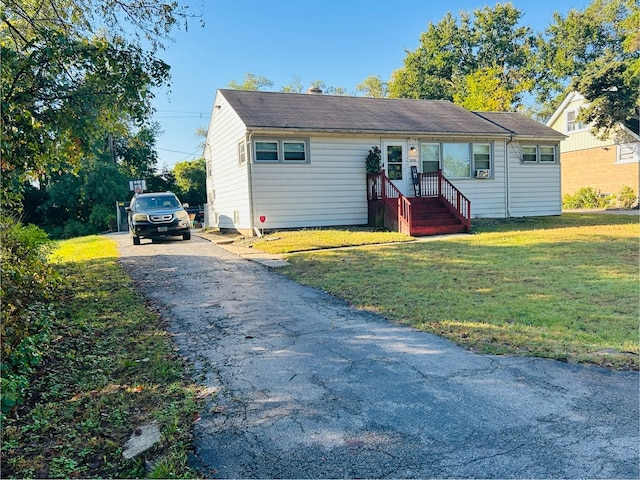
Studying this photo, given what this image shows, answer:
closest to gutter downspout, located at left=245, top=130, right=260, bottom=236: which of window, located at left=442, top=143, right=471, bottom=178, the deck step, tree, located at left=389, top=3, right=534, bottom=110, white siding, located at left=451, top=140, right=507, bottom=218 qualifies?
the deck step

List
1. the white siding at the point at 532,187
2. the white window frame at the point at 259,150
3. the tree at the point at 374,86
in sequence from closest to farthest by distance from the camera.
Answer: the white window frame at the point at 259,150 < the white siding at the point at 532,187 < the tree at the point at 374,86

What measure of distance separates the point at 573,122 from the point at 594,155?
245cm

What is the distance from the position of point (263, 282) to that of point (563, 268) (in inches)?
202

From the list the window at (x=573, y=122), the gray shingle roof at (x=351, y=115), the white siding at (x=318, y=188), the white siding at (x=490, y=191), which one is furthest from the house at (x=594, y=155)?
the white siding at (x=318, y=188)

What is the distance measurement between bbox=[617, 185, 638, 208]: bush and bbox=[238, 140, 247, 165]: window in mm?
19710

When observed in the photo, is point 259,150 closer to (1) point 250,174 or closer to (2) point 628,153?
(1) point 250,174

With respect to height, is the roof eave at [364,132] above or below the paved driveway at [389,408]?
above

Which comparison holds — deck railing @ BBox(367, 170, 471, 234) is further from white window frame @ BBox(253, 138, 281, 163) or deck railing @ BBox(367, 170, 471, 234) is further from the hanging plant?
white window frame @ BBox(253, 138, 281, 163)

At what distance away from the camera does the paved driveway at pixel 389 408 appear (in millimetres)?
2334

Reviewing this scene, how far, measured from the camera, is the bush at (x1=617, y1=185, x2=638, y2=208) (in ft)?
73.5

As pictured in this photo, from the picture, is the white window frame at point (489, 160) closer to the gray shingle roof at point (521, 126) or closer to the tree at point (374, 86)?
the gray shingle roof at point (521, 126)

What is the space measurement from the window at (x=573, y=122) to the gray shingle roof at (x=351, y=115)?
11.9 metres

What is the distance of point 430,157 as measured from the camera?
52.7 ft

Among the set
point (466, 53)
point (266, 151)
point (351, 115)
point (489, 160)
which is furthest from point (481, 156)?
point (466, 53)
